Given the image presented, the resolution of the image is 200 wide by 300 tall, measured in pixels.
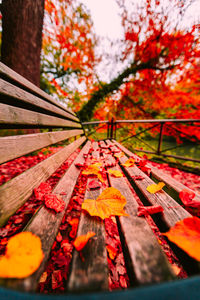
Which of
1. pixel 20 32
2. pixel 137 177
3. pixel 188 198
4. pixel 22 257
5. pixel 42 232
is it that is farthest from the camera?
pixel 20 32

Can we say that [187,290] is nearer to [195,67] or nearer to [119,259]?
[119,259]

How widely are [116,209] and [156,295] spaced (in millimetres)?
330

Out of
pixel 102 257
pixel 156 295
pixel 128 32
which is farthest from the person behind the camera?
pixel 128 32

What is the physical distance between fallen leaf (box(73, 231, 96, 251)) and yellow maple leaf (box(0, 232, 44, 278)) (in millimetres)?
104

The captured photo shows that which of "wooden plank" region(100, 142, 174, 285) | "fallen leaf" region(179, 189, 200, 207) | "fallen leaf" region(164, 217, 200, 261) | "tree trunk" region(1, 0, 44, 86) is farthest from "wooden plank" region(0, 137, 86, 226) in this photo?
"tree trunk" region(1, 0, 44, 86)

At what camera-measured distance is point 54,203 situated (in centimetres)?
61

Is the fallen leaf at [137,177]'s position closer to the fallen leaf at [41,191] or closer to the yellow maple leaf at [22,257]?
the fallen leaf at [41,191]

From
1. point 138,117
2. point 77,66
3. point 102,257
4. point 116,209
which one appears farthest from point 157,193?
point 77,66

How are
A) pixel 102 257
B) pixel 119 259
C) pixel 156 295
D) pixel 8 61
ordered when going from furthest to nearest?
pixel 8 61, pixel 119 259, pixel 102 257, pixel 156 295

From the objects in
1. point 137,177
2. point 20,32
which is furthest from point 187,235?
point 20,32

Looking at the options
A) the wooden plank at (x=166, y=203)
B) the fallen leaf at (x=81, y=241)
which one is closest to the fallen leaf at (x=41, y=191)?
the fallen leaf at (x=81, y=241)

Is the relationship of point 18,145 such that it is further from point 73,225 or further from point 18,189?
point 73,225

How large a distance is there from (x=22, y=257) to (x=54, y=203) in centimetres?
26

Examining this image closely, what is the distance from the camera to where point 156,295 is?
0.89ft
